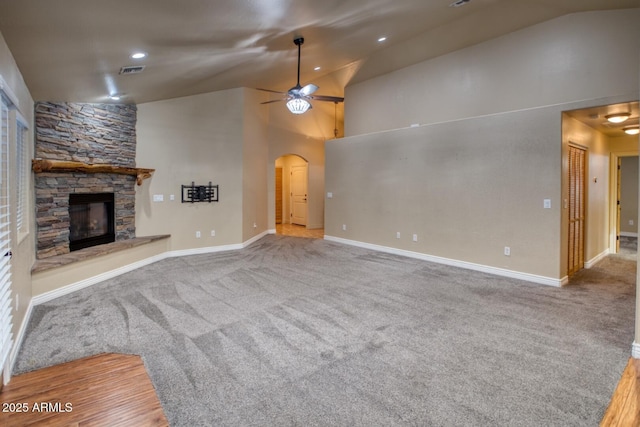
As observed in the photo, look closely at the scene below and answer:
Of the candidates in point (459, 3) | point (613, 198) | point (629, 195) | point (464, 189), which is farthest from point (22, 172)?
point (629, 195)

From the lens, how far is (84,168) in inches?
178

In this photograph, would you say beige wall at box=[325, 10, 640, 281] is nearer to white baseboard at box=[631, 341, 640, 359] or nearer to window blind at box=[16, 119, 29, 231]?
white baseboard at box=[631, 341, 640, 359]

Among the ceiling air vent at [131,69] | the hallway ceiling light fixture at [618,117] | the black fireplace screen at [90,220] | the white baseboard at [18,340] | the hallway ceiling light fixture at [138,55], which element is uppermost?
the ceiling air vent at [131,69]

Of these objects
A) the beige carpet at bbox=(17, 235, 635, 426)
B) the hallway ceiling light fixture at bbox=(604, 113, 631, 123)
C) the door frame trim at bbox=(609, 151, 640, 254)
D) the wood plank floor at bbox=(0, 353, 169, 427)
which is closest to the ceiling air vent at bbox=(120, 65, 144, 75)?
the beige carpet at bbox=(17, 235, 635, 426)

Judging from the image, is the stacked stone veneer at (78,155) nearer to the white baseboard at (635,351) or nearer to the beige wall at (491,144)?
the beige wall at (491,144)

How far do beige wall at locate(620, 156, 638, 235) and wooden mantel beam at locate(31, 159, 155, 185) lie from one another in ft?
37.3

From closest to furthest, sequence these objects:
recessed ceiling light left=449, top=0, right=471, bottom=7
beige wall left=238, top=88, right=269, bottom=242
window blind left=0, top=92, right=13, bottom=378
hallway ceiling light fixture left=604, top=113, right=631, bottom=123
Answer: window blind left=0, top=92, right=13, bottom=378 < recessed ceiling light left=449, top=0, right=471, bottom=7 < hallway ceiling light fixture left=604, top=113, right=631, bottom=123 < beige wall left=238, top=88, right=269, bottom=242

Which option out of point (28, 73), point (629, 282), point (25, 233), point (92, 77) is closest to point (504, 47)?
point (629, 282)

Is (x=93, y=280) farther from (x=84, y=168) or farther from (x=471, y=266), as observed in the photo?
(x=471, y=266)

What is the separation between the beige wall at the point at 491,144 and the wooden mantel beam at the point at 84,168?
13.8ft

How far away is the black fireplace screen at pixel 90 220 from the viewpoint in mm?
4629

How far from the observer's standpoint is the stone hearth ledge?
3803mm

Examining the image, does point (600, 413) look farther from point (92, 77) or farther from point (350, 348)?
point (92, 77)

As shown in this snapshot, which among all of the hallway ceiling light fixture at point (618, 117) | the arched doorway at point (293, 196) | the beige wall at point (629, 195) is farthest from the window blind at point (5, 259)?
the beige wall at point (629, 195)
